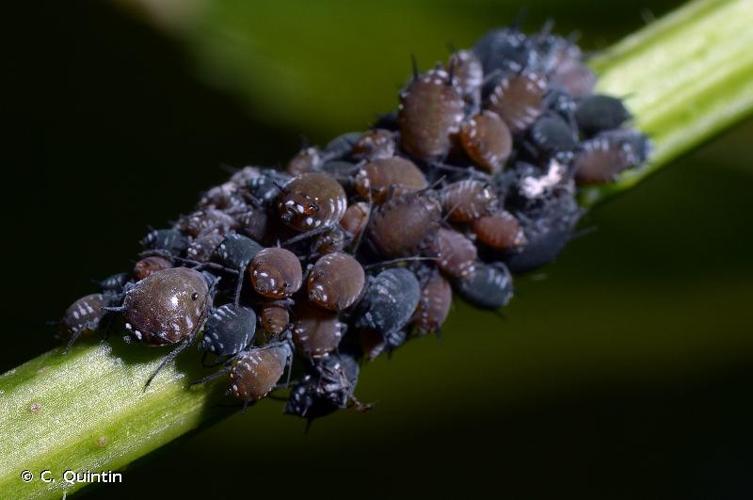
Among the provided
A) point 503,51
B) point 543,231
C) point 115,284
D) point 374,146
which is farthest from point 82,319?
point 503,51

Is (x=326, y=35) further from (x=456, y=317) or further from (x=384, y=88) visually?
(x=456, y=317)

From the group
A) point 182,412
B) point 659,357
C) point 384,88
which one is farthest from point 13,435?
point 659,357

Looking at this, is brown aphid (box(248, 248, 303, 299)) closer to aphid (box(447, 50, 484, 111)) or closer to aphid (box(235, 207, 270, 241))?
aphid (box(235, 207, 270, 241))

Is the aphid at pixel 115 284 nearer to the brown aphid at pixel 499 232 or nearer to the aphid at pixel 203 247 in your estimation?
the aphid at pixel 203 247

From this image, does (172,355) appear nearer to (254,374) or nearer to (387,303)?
(254,374)

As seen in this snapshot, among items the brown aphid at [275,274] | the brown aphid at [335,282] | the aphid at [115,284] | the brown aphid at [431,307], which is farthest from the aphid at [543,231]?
the aphid at [115,284]
